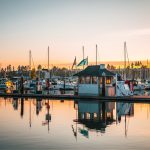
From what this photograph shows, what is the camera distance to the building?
168 feet

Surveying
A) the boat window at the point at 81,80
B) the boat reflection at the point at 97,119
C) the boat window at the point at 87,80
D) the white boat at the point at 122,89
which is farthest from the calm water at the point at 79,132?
the white boat at the point at 122,89

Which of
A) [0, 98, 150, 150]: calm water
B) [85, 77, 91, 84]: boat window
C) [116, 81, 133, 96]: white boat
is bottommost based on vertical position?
[0, 98, 150, 150]: calm water

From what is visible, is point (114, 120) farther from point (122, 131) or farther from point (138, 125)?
point (122, 131)

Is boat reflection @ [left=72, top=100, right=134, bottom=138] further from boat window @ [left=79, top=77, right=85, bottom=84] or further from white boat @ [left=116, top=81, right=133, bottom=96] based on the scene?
white boat @ [left=116, top=81, right=133, bottom=96]

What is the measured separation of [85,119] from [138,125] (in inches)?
219

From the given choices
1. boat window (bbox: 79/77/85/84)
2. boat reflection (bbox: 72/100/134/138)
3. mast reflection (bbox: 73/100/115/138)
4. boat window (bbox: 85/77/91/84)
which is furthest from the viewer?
boat window (bbox: 79/77/85/84)

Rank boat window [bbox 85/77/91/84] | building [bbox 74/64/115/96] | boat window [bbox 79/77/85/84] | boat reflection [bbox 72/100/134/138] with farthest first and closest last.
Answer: boat window [bbox 79/77/85/84] → boat window [bbox 85/77/91/84] → building [bbox 74/64/115/96] → boat reflection [bbox 72/100/134/138]

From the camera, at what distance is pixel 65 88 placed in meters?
90.5

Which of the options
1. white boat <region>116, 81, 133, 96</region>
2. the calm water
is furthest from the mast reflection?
white boat <region>116, 81, 133, 96</region>

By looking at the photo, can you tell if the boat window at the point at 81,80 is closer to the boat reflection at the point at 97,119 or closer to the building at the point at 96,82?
the building at the point at 96,82

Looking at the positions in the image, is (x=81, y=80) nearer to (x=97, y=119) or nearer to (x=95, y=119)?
(x=95, y=119)

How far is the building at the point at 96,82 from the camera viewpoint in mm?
51181

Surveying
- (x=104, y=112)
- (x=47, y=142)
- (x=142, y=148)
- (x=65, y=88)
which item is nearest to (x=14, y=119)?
(x=104, y=112)

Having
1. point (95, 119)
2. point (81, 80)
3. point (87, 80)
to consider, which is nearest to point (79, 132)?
point (95, 119)
